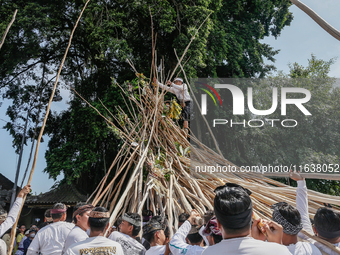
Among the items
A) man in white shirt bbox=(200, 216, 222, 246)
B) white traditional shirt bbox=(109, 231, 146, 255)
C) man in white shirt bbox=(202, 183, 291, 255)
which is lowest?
white traditional shirt bbox=(109, 231, 146, 255)

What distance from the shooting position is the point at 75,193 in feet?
23.3

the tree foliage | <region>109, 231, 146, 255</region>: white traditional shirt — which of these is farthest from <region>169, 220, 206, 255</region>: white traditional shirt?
the tree foliage

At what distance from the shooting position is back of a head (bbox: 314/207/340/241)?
1.14 m

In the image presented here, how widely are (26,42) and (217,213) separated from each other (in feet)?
22.2

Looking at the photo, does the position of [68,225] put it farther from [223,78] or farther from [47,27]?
[223,78]

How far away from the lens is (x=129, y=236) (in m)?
1.55

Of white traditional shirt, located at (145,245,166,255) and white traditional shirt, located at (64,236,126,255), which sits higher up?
white traditional shirt, located at (64,236,126,255)

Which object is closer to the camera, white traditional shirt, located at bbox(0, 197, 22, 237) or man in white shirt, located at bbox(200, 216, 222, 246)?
man in white shirt, located at bbox(200, 216, 222, 246)

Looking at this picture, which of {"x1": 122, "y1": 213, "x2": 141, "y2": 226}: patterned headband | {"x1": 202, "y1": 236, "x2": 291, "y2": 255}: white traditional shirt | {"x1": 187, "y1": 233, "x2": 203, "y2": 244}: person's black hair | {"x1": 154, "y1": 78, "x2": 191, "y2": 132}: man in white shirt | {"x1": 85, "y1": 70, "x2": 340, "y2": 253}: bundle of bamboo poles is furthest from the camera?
{"x1": 154, "y1": 78, "x2": 191, "y2": 132}: man in white shirt

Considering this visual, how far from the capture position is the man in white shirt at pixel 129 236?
1479 mm

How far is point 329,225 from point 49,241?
153 cm

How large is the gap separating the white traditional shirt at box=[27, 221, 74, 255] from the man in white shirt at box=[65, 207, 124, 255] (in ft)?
1.93

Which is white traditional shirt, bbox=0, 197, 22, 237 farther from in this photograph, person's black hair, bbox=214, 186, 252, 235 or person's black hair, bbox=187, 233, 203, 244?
person's black hair, bbox=214, 186, 252, 235

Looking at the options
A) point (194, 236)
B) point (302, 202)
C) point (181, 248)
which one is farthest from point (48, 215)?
point (302, 202)
